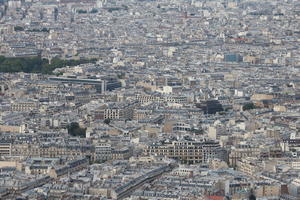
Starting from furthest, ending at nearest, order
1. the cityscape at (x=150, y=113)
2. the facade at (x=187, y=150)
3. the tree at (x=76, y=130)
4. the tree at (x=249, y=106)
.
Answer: the tree at (x=249, y=106), the tree at (x=76, y=130), the facade at (x=187, y=150), the cityscape at (x=150, y=113)

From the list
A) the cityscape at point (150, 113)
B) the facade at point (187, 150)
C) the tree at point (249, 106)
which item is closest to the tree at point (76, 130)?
the cityscape at point (150, 113)

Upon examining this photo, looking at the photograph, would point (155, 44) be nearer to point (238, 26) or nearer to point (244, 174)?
point (238, 26)

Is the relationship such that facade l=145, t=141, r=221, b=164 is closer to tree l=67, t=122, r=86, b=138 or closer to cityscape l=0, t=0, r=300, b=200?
cityscape l=0, t=0, r=300, b=200

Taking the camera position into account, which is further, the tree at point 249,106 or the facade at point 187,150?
the tree at point 249,106

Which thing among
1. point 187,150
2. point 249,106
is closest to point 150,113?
point 249,106

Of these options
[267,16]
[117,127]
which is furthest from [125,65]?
[267,16]

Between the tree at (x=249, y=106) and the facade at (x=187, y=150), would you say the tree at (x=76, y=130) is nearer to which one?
the facade at (x=187, y=150)
